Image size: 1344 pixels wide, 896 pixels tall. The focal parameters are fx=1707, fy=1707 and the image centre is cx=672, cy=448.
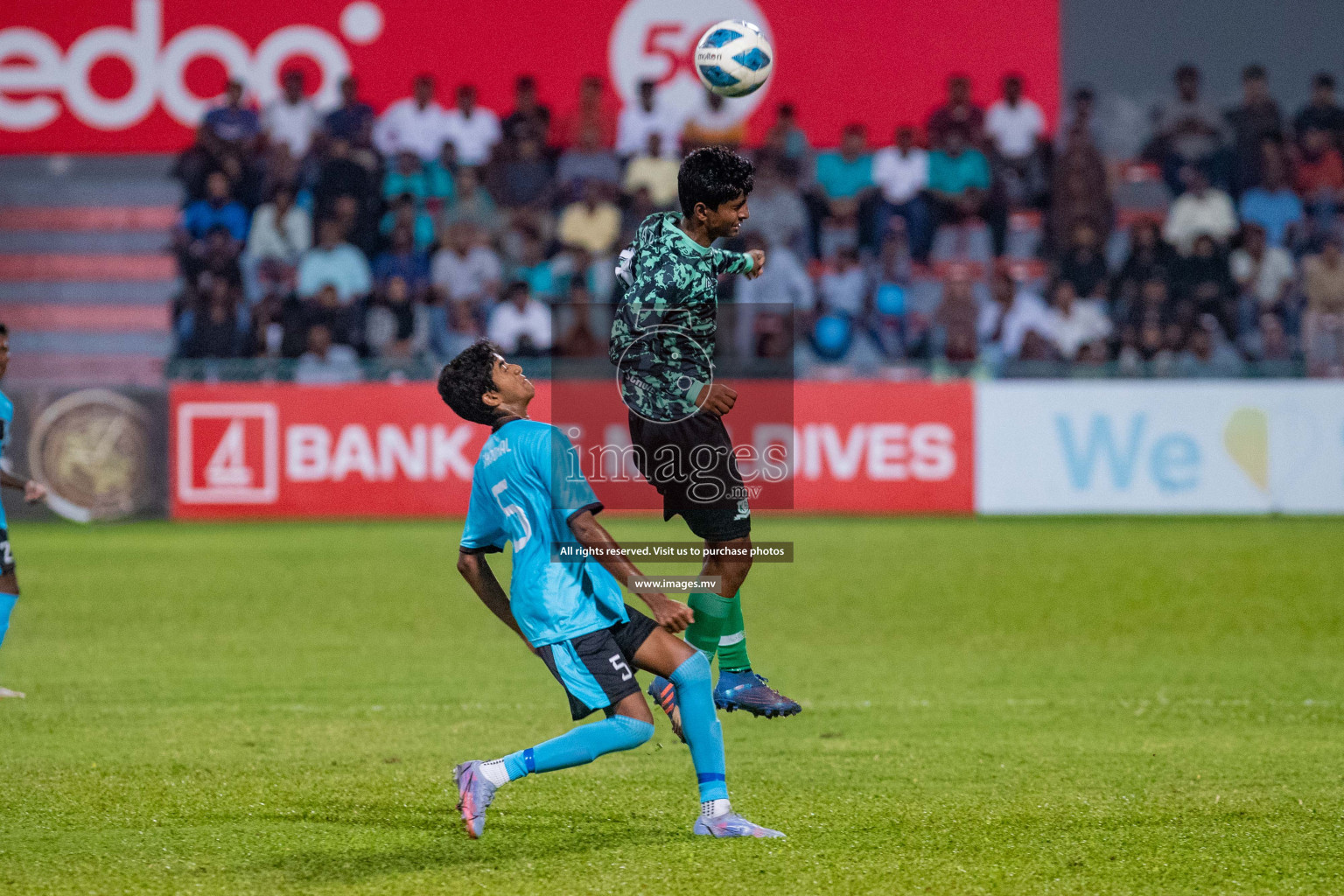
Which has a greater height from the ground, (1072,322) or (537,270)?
(537,270)

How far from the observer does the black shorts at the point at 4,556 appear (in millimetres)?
9211

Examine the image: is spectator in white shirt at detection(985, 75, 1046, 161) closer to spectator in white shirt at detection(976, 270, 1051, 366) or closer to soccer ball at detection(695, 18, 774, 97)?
spectator in white shirt at detection(976, 270, 1051, 366)

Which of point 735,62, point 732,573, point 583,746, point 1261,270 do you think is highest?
point 735,62

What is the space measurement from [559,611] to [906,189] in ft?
51.4

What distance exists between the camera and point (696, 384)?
6586mm

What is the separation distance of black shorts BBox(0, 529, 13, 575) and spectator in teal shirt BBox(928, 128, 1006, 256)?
44.3ft

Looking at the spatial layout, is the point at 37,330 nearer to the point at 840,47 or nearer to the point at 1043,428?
the point at 840,47

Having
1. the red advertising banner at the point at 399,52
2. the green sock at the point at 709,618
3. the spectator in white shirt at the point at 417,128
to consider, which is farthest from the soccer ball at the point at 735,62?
the red advertising banner at the point at 399,52

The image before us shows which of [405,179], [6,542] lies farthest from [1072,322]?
[6,542]

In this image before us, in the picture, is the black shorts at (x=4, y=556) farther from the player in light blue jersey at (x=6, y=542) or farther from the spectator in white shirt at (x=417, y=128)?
the spectator in white shirt at (x=417, y=128)

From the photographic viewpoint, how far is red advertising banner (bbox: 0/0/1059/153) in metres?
22.0

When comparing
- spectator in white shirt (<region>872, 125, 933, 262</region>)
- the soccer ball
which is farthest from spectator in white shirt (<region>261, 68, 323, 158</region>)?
the soccer ball

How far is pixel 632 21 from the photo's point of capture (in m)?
22.3

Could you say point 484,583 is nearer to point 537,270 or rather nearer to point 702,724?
point 702,724
